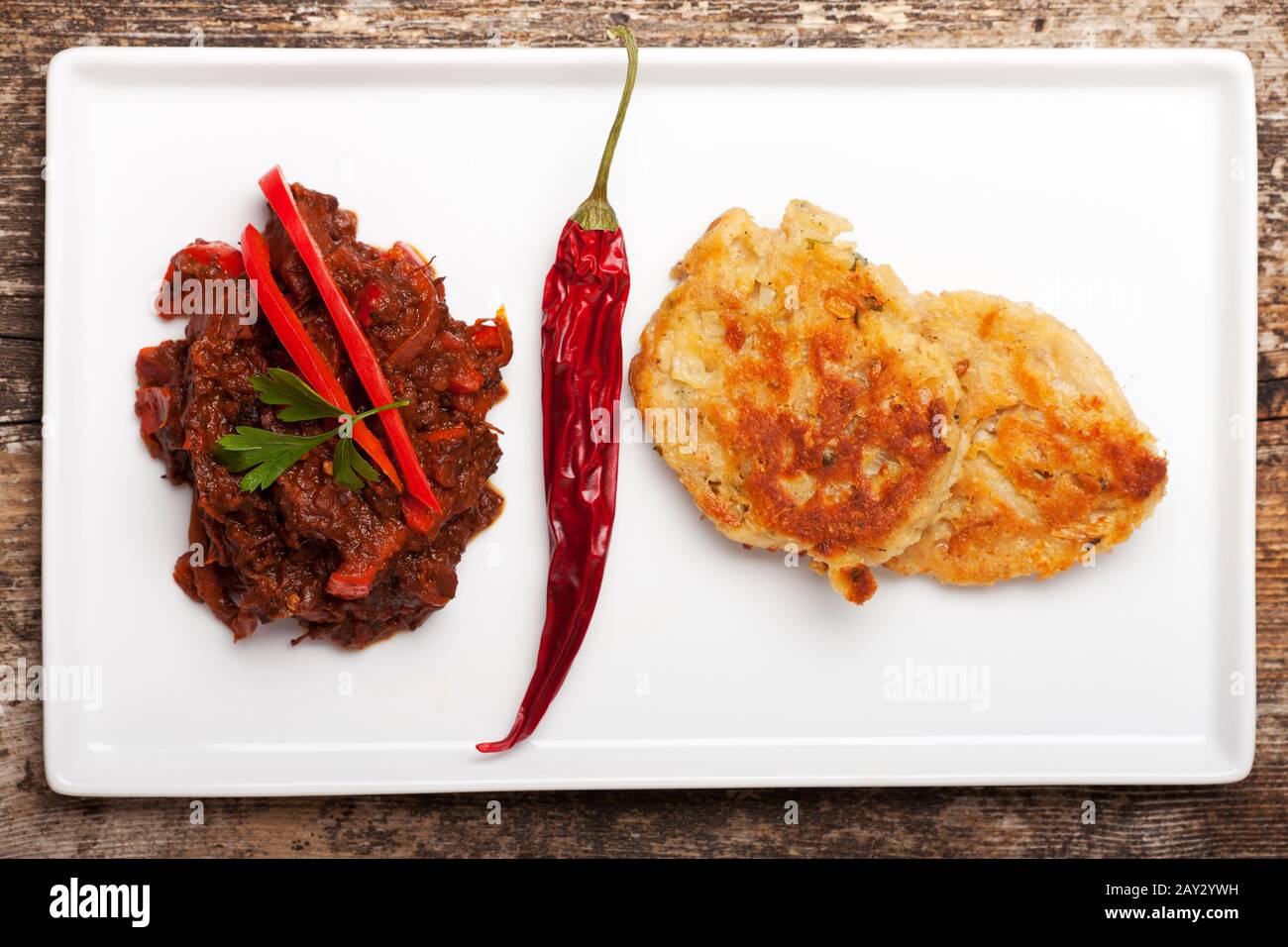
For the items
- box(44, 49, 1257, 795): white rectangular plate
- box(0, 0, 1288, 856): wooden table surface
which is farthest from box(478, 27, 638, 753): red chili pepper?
box(0, 0, 1288, 856): wooden table surface

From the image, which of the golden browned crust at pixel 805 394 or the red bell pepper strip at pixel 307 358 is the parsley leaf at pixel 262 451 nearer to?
the red bell pepper strip at pixel 307 358

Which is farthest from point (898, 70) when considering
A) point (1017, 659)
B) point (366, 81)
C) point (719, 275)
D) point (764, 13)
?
point (1017, 659)

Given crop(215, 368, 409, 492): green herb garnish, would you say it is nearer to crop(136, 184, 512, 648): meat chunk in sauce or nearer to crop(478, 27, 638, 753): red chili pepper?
crop(136, 184, 512, 648): meat chunk in sauce

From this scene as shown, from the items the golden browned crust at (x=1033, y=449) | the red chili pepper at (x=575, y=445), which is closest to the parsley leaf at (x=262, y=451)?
the red chili pepper at (x=575, y=445)

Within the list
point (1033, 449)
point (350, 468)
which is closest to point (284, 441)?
point (350, 468)

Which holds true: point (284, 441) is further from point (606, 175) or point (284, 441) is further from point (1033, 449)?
point (1033, 449)

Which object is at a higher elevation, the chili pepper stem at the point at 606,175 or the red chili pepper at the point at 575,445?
the chili pepper stem at the point at 606,175
